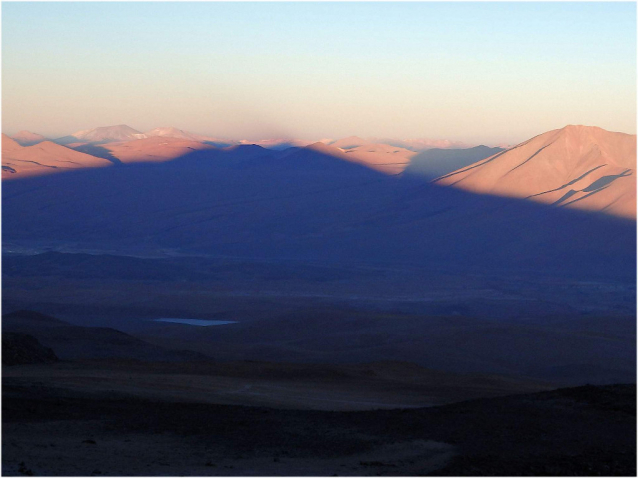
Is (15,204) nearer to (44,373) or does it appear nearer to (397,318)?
(397,318)

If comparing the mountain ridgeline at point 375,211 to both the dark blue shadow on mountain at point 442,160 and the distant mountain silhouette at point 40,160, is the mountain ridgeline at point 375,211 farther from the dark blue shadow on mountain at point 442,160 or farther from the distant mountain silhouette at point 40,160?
the distant mountain silhouette at point 40,160

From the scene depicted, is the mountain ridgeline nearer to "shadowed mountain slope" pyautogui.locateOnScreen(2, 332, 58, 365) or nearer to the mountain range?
the mountain range

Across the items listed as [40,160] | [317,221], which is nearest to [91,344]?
[317,221]

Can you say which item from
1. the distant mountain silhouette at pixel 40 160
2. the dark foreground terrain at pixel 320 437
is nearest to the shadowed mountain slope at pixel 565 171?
the distant mountain silhouette at pixel 40 160

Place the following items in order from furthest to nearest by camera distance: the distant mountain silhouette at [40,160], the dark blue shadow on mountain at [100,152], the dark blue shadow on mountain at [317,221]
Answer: the dark blue shadow on mountain at [100,152] → the distant mountain silhouette at [40,160] → the dark blue shadow on mountain at [317,221]

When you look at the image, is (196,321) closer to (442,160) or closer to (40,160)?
(442,160)

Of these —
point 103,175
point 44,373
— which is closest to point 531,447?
point 44,373

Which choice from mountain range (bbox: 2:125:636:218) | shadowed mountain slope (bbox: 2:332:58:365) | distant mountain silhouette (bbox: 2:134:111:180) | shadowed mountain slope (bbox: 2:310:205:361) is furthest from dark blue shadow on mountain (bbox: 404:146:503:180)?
shadowed mountain slope (bbox: 2:332:58:365)

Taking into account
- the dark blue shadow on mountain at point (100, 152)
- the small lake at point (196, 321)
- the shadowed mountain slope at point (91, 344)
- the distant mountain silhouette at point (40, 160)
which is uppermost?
the dark blue shadow on mountain at point (100, 152)
